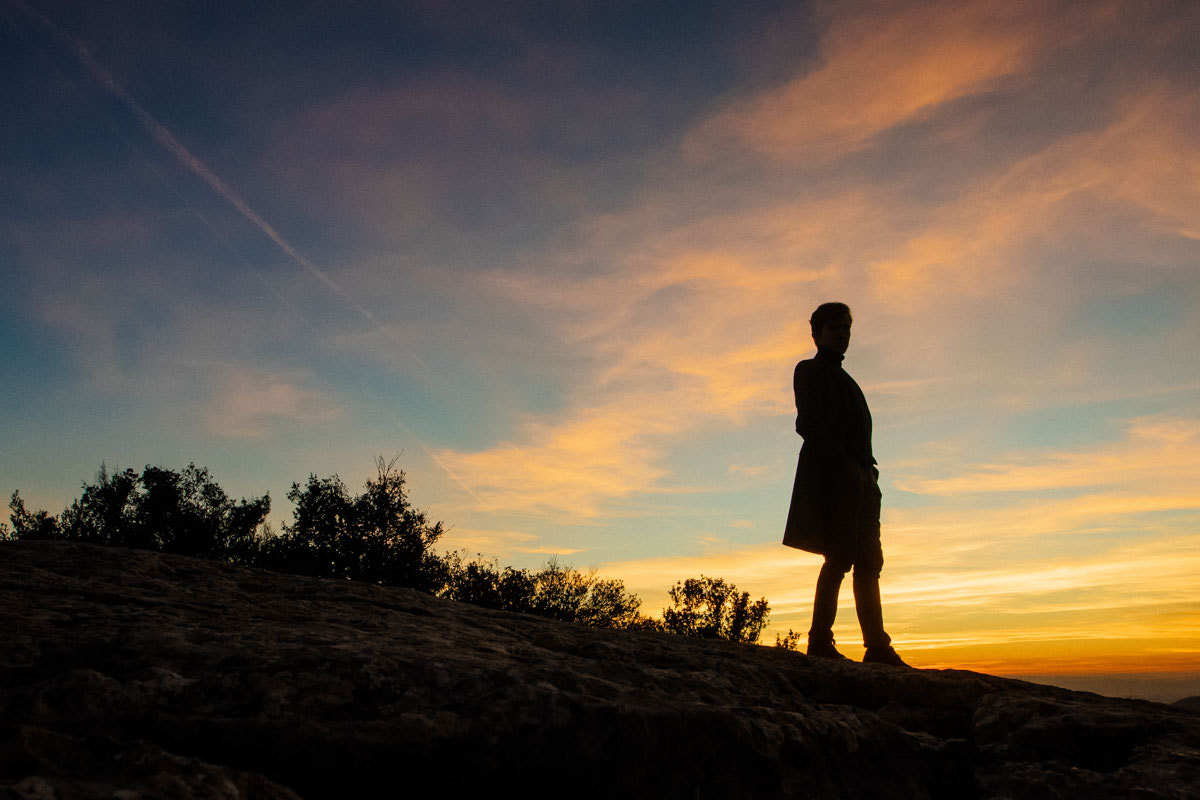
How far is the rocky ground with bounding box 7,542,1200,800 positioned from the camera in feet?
7.38

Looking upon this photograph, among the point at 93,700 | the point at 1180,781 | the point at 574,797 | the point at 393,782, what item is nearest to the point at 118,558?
the point at 93,700

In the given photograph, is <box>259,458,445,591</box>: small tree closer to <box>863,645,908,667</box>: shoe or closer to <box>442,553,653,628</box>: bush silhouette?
<box>442,553,653,628</box>: bush silhouette

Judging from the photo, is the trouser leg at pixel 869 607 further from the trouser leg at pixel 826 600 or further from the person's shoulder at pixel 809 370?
the person's shoulder at pixel 809 370

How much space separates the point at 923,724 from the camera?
378 centimetres

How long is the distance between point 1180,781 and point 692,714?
1.75 m

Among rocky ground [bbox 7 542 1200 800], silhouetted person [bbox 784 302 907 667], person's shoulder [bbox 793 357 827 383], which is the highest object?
person's shoulder [bbox 793 357 827 383]

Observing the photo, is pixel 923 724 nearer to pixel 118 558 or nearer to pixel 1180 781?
pixel 1180 781

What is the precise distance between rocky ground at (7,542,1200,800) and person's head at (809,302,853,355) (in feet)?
10.4

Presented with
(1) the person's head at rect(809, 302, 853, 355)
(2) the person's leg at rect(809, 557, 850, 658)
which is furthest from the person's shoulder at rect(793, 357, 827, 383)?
(2) the person's leg at rect(809, 557, 850, 658)

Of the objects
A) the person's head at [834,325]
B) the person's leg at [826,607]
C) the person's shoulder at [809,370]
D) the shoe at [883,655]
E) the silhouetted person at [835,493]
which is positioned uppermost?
the person's head at [834,325]

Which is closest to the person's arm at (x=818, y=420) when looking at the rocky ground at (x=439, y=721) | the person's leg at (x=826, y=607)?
the person's leg at (x=826, y=607)

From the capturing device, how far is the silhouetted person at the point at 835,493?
5.86 meters

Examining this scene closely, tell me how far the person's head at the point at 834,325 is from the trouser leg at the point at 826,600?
1.73 metres

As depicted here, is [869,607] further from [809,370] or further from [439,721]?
[439,721]
